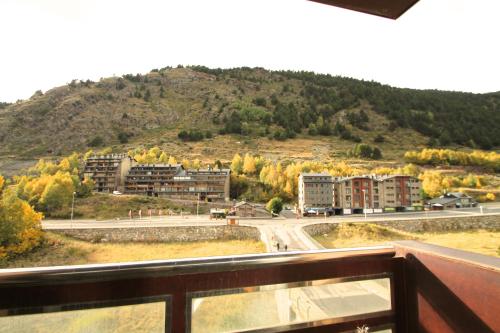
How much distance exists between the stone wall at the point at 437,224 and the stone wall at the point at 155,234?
4151 mm

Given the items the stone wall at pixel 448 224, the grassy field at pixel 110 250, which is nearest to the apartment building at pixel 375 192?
the stone wall at pixel 448 224

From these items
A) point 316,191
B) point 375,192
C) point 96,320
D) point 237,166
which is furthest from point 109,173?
point 96,320

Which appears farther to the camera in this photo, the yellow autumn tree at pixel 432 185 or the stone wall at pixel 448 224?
the yellow autumn tree at pixel 432 185

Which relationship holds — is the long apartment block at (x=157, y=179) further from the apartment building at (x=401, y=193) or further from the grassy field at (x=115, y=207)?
the apartment building at (x=401, y=193)

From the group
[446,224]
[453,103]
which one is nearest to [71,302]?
[446,224]

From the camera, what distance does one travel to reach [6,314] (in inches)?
25.2

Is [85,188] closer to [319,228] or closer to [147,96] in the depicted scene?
[319,228]

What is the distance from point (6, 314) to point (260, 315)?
2.21 feet

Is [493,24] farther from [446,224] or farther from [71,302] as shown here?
[446,224]

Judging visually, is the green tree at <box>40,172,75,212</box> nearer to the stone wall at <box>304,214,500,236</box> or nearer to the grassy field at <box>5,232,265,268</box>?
the grassy field at <box>5,232,265,268</box>

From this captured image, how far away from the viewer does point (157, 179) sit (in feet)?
85.0

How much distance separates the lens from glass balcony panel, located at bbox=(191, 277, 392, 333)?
81 cm

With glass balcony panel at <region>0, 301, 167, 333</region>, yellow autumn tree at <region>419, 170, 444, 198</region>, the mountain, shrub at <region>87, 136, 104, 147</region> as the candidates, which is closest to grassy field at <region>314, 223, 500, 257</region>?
yellow autumn tree at <region>419, 170, 444, 198</region>

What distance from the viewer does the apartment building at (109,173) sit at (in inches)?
1035
